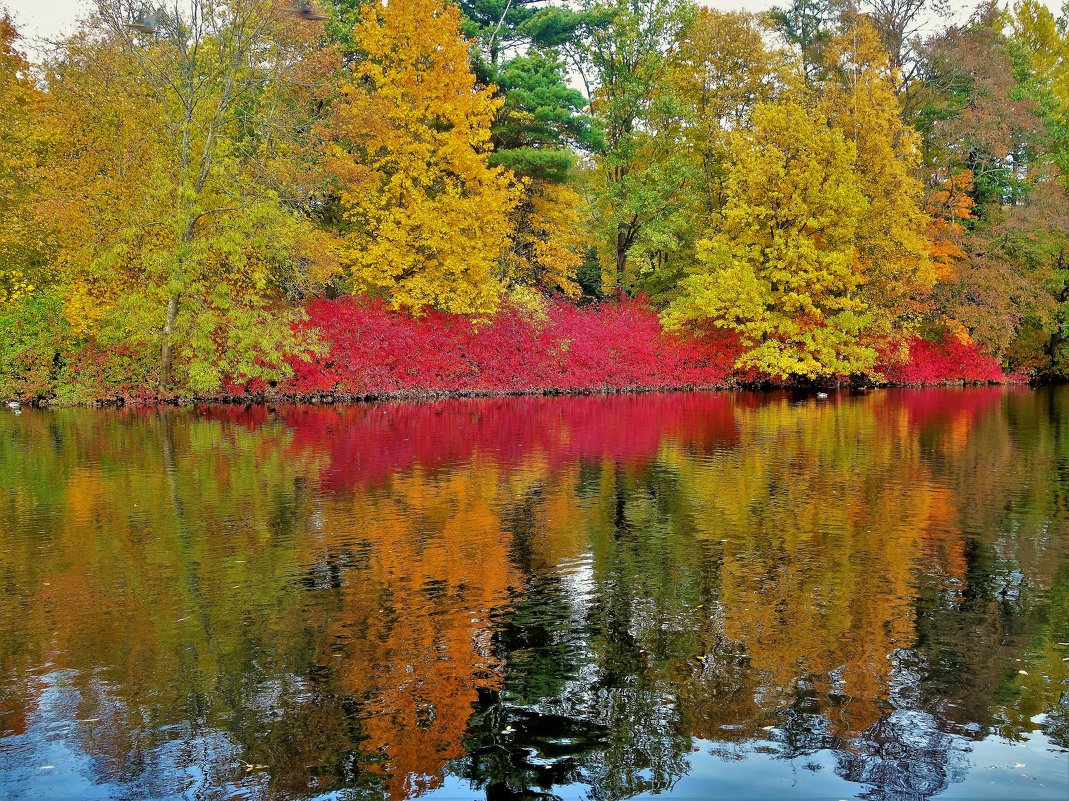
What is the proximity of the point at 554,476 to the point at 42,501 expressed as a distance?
26.0 ft

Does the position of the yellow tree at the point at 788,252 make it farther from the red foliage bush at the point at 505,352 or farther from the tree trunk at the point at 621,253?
the tree trunk at the point at 621,253

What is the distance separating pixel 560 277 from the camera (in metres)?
42.1

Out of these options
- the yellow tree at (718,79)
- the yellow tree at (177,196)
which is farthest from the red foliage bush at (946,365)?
the yellow tree at (177,196)

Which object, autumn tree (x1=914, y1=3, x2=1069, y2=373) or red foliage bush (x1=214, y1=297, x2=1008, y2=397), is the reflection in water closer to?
red foliage bush (x1=214, y1=297, x2=1008, y2=397)

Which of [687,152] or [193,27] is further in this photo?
[687,152]

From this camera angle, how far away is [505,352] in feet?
119

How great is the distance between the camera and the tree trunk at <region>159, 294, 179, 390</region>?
2983 centimetres

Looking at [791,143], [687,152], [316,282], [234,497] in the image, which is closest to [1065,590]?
[234,497]

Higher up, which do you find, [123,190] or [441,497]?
[123,190]

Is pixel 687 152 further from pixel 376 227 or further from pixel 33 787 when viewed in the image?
pixel 33 787

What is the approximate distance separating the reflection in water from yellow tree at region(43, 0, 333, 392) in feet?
47.9

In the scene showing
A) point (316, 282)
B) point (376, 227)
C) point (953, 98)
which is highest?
point (953, 98)

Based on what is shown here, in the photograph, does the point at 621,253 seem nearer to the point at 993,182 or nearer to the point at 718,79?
the point at 718,79

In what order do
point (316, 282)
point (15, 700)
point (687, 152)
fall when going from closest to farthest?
point (15, 700), point (316, 282), point (687, 152)
